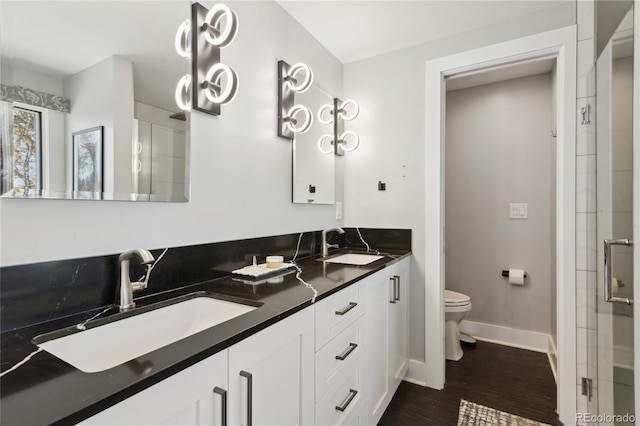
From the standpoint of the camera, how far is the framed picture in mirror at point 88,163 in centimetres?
97

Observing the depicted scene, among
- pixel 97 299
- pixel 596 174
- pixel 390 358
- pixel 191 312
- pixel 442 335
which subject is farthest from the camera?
pixel 442 335

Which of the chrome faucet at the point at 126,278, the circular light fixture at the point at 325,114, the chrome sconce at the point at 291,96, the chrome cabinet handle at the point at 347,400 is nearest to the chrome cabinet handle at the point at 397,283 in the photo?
the chrome cabinet handle at the point at 347,400

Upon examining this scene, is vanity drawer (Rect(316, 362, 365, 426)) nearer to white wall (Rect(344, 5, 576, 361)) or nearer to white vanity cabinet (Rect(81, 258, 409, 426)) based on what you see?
white vanity cabinet (Rect(81, 258, 409, 426))

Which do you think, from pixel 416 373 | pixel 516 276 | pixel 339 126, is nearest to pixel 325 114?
pixel 339 126

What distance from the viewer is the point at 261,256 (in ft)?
5.56

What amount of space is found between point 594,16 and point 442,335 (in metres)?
2.10

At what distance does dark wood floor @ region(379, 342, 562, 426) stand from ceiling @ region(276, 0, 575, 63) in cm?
242

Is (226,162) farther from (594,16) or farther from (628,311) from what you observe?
(594,16)

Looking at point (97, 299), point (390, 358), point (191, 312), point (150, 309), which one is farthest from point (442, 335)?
point (97, 299)

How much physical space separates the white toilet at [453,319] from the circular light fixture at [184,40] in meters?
2.37

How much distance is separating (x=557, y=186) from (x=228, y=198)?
1913mm

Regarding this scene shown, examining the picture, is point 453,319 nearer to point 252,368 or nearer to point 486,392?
point 486,392

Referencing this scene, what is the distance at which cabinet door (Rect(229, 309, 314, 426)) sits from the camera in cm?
79

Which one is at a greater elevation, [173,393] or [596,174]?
[596,174]
